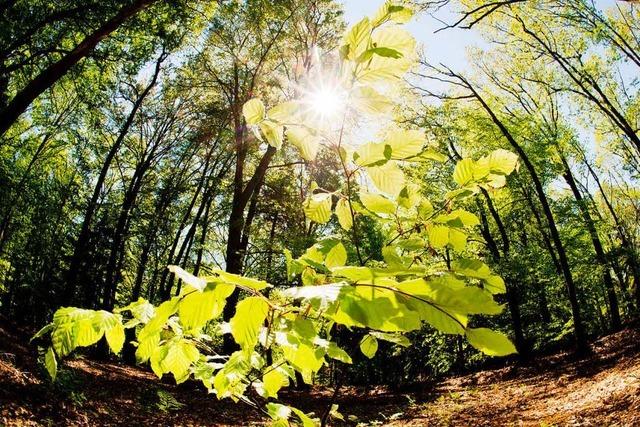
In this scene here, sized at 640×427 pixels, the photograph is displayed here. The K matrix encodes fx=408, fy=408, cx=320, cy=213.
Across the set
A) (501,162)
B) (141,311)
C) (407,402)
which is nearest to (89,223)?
(407,402)

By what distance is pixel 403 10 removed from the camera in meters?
0.86

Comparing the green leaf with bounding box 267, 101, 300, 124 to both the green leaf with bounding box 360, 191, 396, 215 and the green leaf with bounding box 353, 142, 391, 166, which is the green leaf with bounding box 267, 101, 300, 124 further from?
the green leaf with bounding box 360, 191, 396, 215

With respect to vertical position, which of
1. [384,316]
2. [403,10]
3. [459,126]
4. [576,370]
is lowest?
[576,370]

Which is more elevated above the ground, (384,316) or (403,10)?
(403,10)

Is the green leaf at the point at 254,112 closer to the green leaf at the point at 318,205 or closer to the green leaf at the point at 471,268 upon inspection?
the green leaf at the point at 318,205

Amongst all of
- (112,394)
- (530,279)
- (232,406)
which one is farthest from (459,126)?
(112,394)

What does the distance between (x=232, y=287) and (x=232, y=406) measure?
1155 cm

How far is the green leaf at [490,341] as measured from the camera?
26.1 inches

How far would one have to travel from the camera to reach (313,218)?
1160 millimetres

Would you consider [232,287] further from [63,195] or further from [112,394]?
[63,195]

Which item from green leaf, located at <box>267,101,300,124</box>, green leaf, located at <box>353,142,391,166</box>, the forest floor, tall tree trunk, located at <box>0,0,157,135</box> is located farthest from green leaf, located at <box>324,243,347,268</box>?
tall tree trunk, located at <box>0,0,157,135</box>

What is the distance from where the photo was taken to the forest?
844 mm

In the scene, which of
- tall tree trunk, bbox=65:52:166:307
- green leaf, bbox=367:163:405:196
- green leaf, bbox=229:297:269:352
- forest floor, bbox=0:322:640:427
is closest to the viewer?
green leaf, bbox=229:297:269:352

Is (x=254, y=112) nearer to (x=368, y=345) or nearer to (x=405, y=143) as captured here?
(x=405, y=143)
